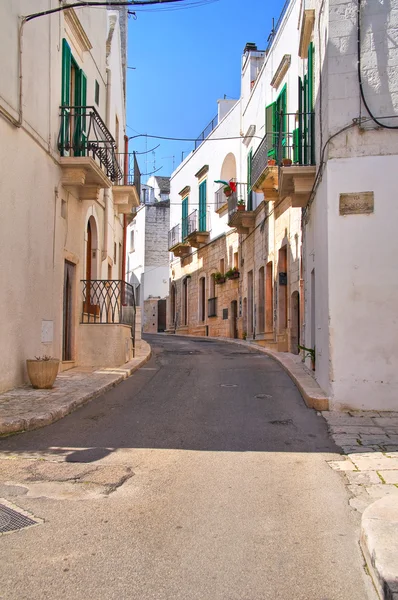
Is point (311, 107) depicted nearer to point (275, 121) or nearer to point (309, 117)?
point (309, 117)

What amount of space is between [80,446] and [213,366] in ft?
24.0

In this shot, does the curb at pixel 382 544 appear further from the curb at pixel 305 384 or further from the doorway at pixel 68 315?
the doorway at pixel 68 315

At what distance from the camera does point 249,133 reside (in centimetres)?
2170

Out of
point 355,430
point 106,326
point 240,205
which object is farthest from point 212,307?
point 355,430

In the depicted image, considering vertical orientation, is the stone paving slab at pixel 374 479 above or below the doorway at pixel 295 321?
below

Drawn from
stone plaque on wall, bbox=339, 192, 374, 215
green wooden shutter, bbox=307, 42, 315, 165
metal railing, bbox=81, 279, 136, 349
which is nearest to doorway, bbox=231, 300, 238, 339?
metal railing, bbox=81, 279, 136, 349

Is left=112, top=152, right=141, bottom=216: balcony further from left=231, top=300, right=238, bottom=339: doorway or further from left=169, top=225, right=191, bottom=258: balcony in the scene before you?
left=169, top=225, right=191, bottom=258: balcony

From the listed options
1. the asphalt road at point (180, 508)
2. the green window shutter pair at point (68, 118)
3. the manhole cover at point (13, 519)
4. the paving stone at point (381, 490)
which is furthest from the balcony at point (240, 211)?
the manhole cover at point (13, 519)

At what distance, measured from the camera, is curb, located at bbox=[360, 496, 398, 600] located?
9.41 feet

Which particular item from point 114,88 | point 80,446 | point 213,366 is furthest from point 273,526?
point 114,88

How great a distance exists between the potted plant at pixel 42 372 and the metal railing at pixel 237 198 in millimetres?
14157

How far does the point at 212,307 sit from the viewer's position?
27.5 m

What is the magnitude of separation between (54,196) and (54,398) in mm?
4409

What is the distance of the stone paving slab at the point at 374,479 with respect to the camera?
308 cm
